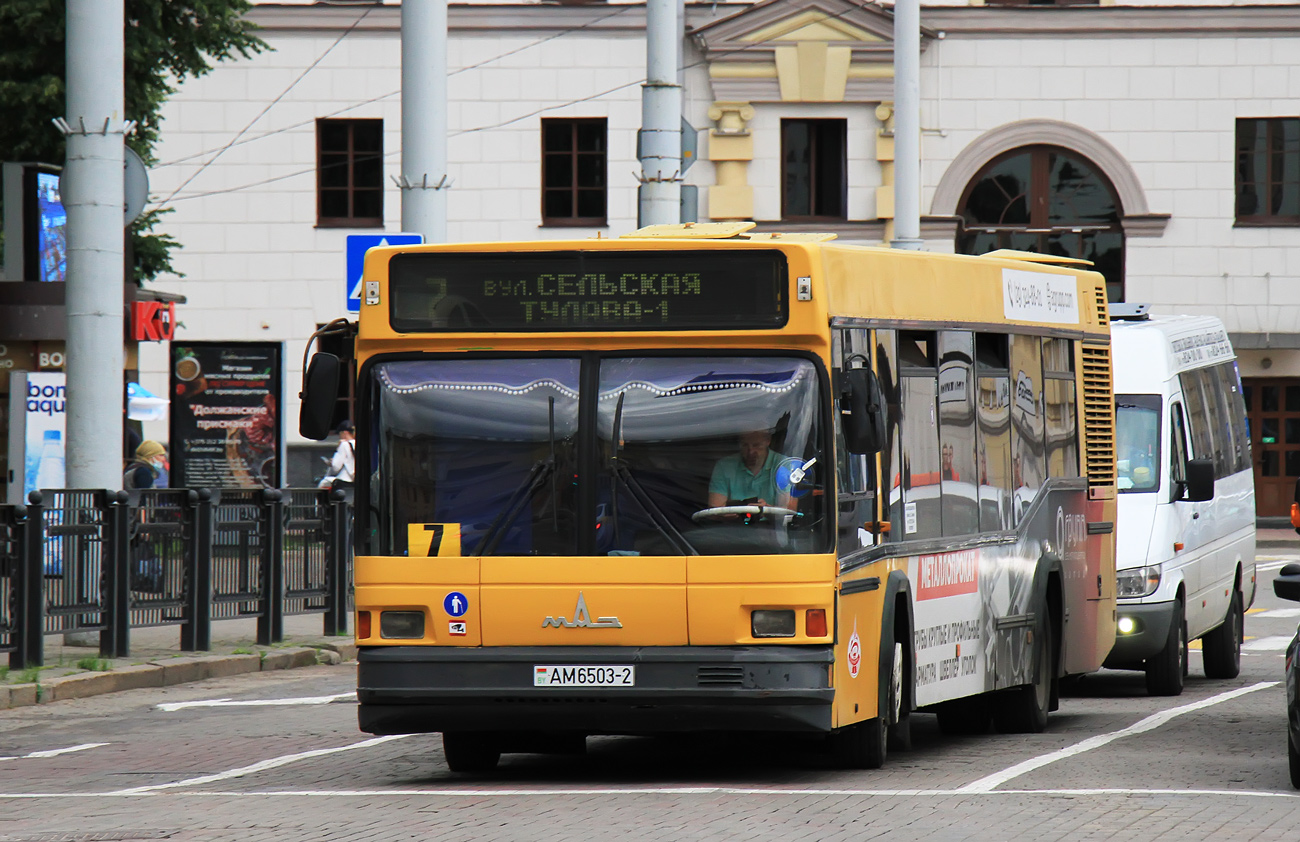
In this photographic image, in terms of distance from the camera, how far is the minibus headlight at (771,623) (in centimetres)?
969

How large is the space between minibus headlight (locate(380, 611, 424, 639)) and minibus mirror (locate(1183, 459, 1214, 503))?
273 inches

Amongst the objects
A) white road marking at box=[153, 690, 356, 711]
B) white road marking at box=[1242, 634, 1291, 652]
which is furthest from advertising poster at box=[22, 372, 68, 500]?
white road marking at box=[1242, 634, 1291, 652]

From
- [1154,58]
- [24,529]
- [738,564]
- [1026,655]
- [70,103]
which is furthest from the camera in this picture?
[1154,58]

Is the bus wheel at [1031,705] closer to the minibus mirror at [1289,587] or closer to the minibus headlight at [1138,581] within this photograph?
the minibus headlight at [1138,581]

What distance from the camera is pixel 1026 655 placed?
41.6 ft

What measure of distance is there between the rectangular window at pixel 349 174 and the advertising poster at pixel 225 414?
16642 mm

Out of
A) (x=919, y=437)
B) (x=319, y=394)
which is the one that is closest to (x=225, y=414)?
(x=919, y=437)

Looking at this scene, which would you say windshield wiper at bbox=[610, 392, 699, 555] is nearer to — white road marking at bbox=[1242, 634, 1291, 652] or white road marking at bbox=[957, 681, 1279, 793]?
white road marking at bbox=[957, 681, 1279, 793]

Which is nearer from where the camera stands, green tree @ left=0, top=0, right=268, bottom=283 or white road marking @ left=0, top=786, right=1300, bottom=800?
white road marking @ left=0, top=786, right=1300, bottom=800

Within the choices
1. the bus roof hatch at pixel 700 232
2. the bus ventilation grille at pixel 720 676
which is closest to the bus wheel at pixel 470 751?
the bus ventilation grille at pixel 720 676

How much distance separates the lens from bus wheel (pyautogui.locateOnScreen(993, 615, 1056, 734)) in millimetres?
12750

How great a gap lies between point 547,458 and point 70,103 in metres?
8.11

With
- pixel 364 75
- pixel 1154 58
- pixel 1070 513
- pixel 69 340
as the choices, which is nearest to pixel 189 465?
pixel 69 340

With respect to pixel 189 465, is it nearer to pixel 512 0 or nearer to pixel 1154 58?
pixel 512 0
